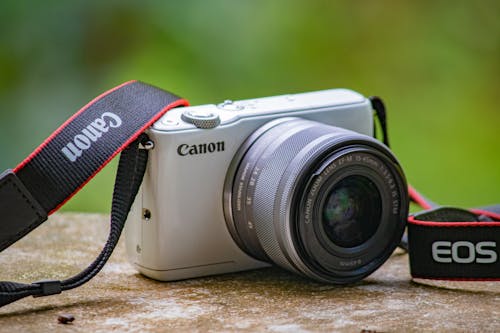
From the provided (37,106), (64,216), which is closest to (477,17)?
(37,106)

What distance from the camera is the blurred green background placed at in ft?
15.3

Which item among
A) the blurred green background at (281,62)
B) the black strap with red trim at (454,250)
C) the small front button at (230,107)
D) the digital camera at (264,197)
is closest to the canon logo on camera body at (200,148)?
the digital camera at (264,197)

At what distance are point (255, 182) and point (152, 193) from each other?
247 mm

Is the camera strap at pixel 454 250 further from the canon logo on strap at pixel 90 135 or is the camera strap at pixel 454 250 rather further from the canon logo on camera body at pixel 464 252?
the canon logo on strap at pixel 90 135

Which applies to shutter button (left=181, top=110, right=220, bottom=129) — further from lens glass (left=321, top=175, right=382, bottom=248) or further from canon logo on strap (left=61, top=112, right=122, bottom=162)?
lens glass (left=321, top=175, right=382, bottom=248)

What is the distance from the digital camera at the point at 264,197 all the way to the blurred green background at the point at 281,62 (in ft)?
5.72

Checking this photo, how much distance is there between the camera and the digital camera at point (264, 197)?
266cm

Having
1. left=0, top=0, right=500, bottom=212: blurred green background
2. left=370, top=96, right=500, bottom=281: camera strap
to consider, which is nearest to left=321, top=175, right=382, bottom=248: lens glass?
left=370, top=96, right=500, bottom=281: camera strap

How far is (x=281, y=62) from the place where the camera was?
4.80 metres

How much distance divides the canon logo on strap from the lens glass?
0.54 meters

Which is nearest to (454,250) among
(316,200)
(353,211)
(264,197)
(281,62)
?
(353,211)

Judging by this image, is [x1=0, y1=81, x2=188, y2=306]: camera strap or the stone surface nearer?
the stone surface

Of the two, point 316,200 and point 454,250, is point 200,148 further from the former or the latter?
point 454,250

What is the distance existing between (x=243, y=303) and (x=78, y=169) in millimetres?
489
